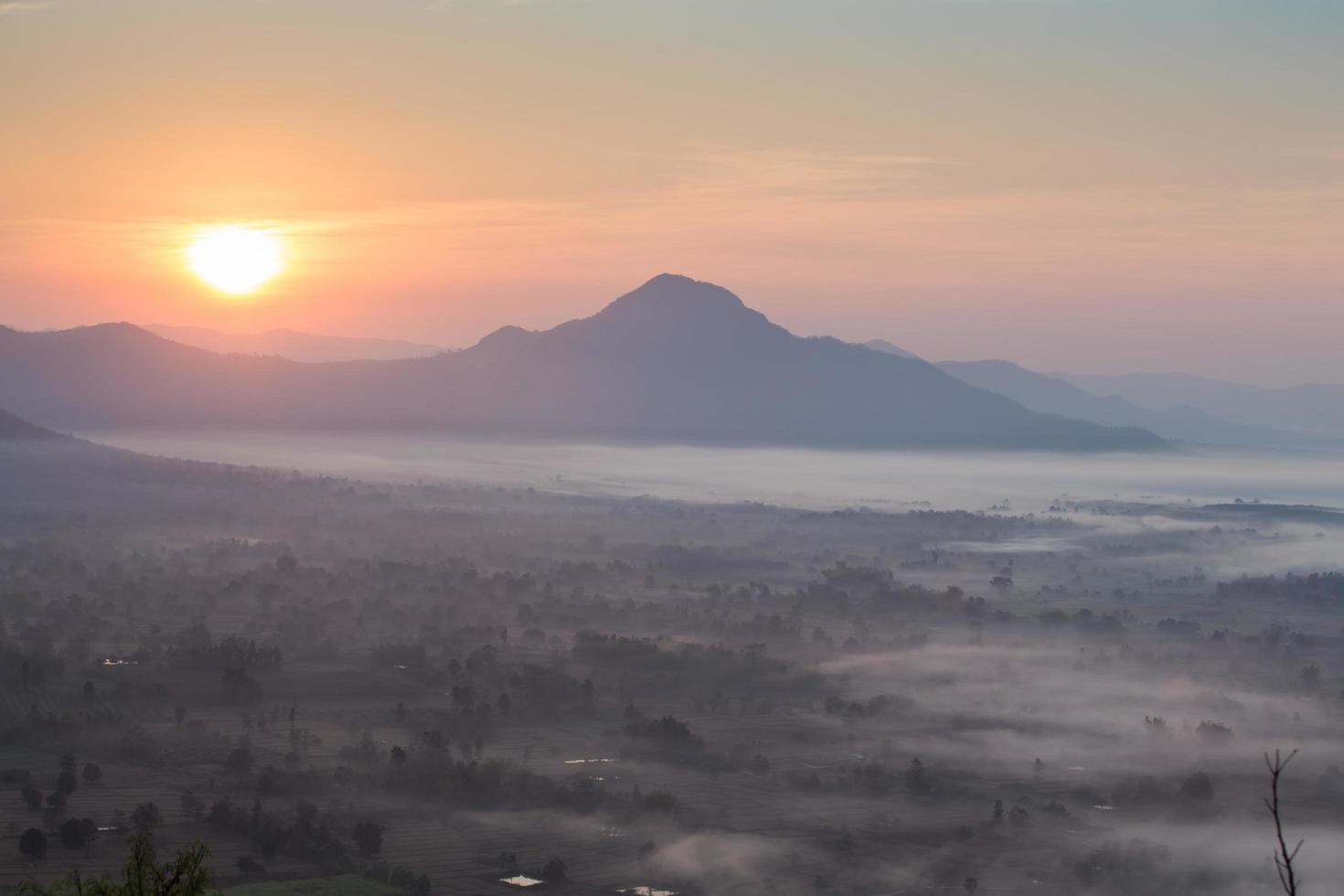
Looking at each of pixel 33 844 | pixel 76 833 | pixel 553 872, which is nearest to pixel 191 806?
→ pixel 76 833

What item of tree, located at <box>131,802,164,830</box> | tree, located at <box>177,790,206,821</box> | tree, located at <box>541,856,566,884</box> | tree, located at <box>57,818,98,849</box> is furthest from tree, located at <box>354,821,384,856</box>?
tree, located at <box>57,818,98,849</box>

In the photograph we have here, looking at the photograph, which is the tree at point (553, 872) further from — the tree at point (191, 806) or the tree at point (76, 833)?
the tree at point (76, 833)

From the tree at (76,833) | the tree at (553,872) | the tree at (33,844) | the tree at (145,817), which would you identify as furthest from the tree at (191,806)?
the tree at (553,872)

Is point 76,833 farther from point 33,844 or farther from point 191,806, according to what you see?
point 191,806

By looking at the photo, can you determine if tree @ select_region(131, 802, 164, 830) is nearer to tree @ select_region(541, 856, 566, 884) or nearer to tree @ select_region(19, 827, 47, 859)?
tree @ select_region(19, 827, 47, 859)

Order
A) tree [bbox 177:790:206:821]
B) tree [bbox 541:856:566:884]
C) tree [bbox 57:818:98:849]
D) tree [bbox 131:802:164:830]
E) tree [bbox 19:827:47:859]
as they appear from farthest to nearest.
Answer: tree [bbox 177:790:206:821], tree [bbox 131:802:164:830], tree [bbox 57:818:98:849], tree [bbox 19:827:47:859], tree [bbox 541:856:566:884]

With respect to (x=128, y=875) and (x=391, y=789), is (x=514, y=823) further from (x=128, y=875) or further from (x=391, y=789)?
(x=128, y=875)
